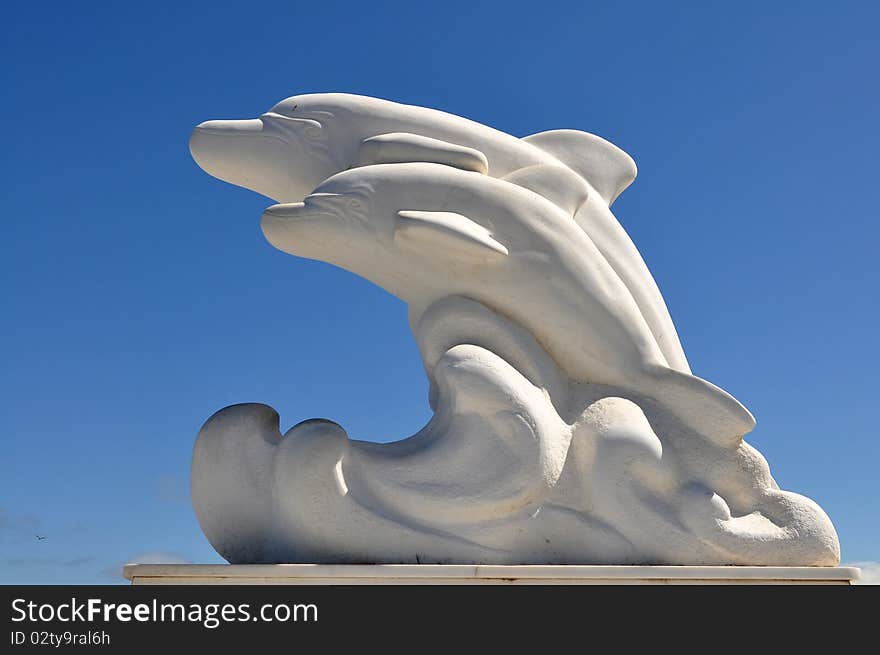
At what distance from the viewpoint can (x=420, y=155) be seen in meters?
4.77

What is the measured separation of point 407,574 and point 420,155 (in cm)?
193

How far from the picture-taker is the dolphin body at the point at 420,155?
189 inches

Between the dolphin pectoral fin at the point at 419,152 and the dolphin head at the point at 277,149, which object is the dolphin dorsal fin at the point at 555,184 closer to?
the dolphin pectoral fin at the point at 419,152

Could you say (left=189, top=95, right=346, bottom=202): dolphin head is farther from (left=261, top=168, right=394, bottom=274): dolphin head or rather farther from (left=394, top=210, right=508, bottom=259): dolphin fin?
(left=394, top=210, right=508, bottom=259): dolphin fin

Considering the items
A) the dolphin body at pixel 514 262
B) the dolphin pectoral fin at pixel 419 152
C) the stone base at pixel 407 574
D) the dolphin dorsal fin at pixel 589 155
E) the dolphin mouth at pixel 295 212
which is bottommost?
the stone base at pixel 407 574

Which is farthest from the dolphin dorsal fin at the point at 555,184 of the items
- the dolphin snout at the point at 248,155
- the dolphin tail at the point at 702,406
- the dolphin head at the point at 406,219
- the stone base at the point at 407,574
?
the stone base at the point at 407,574

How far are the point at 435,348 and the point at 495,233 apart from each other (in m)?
0.58

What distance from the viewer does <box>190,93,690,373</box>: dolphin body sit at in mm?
4801

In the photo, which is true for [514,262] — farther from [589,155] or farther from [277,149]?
[277,149]

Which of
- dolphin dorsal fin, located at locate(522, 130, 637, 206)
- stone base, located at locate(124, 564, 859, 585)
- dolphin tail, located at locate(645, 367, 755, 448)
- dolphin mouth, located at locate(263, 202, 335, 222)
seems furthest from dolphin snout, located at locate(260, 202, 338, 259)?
dolphin tail, located at locate(645, 367, 755, 448)

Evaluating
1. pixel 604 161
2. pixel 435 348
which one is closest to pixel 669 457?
pixel 435 348

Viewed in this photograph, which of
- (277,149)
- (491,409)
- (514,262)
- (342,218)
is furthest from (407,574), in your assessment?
(277,149)

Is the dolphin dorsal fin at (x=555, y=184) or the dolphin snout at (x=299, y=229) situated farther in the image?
the dolphin dorsal fin at (x=555, y=184)

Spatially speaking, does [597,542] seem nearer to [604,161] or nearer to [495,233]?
[495,233]
